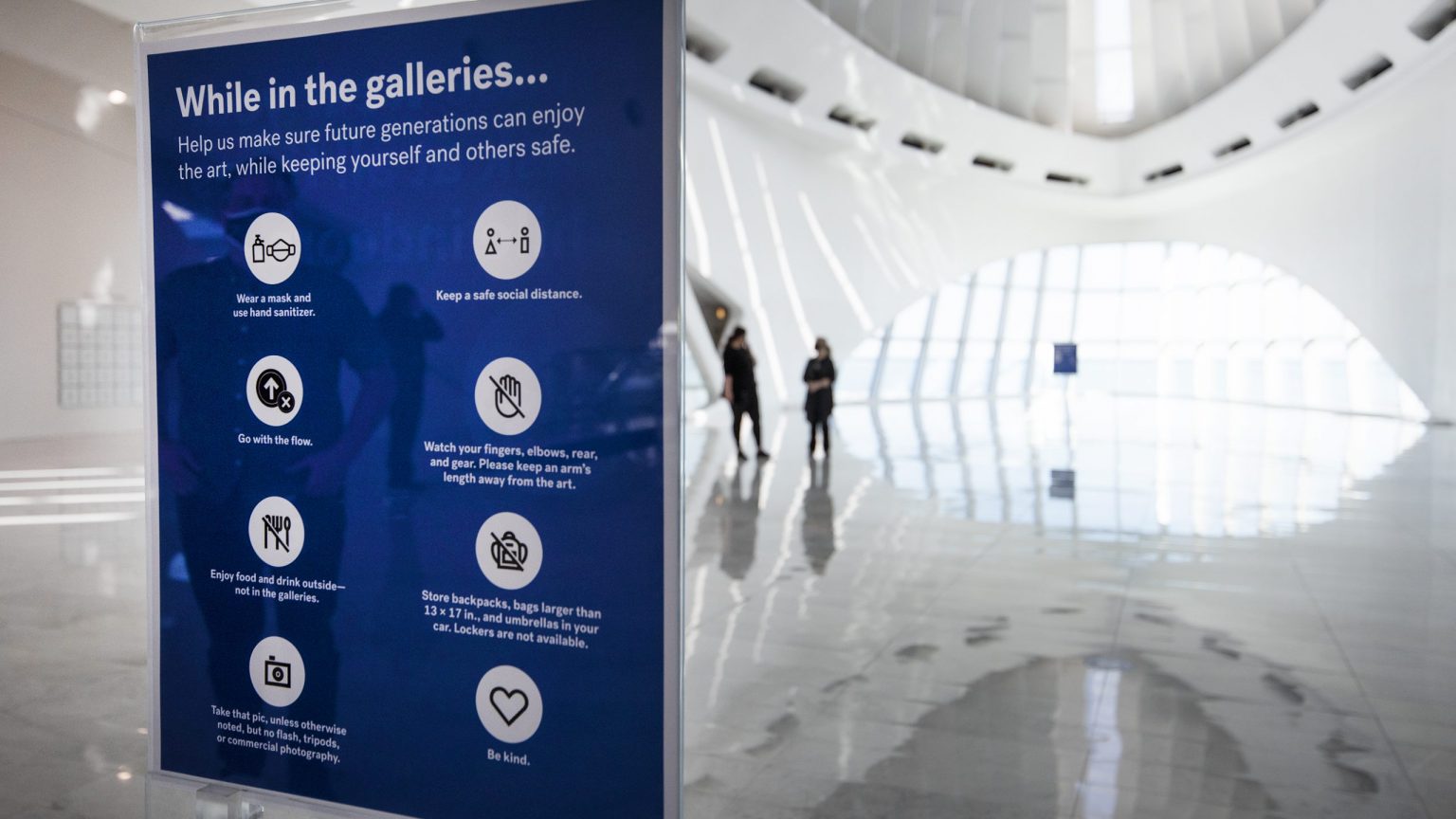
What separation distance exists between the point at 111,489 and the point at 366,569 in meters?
11.3

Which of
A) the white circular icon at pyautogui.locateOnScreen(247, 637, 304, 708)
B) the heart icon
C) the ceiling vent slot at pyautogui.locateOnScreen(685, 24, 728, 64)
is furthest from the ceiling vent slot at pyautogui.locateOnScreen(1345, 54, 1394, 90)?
the white circular icon at pyautogui.locateOnScreen(247, 637, 304, 708)

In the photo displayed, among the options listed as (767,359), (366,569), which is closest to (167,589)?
(366,569)

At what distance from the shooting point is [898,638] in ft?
19.1

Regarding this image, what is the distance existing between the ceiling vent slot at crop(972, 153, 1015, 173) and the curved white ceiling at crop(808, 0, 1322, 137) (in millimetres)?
1925

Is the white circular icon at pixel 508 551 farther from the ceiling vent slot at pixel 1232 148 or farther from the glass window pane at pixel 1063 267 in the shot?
the glass window pane at pixel 1063 267

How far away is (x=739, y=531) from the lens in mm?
9320

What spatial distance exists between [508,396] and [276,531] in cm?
90

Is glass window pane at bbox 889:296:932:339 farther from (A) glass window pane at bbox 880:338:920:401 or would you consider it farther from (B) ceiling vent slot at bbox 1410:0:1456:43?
(B) ceiling vent slot at bbox 1410:0:1456:43

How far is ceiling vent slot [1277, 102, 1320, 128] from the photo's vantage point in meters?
30.7

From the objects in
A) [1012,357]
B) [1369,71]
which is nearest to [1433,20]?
[1369,71]

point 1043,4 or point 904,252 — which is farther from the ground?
point 1043,4

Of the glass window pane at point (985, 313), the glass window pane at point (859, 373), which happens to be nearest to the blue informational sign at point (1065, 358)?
the glass window pane at point (985, 313)

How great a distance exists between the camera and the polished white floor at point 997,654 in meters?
3.90

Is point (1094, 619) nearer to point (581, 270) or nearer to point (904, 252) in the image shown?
point (581, 270)
